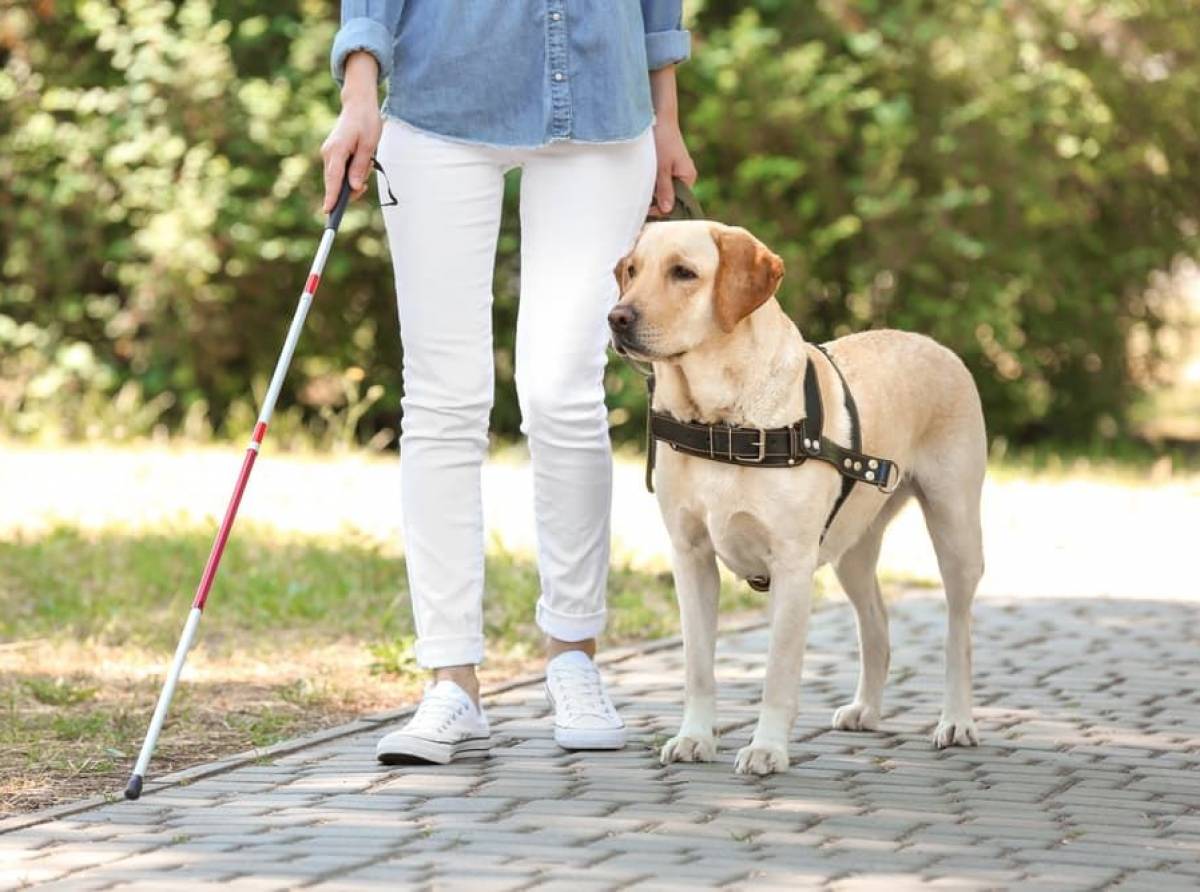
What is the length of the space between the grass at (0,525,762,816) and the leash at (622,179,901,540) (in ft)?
4.55

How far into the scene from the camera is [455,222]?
15.8ft

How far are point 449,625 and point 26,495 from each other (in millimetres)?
5653

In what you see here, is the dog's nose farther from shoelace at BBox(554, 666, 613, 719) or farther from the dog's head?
shoelace at BBox(554, 666, 613, 719)

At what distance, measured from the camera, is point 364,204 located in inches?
501

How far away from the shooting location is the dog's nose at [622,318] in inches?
179

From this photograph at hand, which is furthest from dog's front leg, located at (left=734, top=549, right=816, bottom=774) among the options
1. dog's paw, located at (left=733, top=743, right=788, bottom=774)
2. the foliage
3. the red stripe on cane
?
the foliage

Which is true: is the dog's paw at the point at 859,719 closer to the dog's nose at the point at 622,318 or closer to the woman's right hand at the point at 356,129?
the dog's nose at the point at 622,318

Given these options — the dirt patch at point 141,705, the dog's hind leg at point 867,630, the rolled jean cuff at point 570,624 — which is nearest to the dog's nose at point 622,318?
the rolled jean cuff at point 570,624

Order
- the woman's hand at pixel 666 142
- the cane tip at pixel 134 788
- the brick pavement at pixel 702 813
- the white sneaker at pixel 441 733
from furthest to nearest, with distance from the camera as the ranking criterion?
1. the woman's hand at pixel 666 142
2. the white sneaker at pixel 441 733
3. the cane tip at pixel 134 788
4. the brick pavement at pixel 702 813

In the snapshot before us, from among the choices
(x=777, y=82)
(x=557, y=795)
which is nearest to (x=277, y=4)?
(x=777, y=82)

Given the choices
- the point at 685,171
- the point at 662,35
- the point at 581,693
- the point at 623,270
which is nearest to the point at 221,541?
the point at 581,693

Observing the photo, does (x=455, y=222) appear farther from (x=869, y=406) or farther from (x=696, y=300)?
(x=869, y=406)

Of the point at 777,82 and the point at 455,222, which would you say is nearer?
the point at 455,222

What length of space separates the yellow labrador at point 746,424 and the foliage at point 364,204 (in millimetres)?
7280
